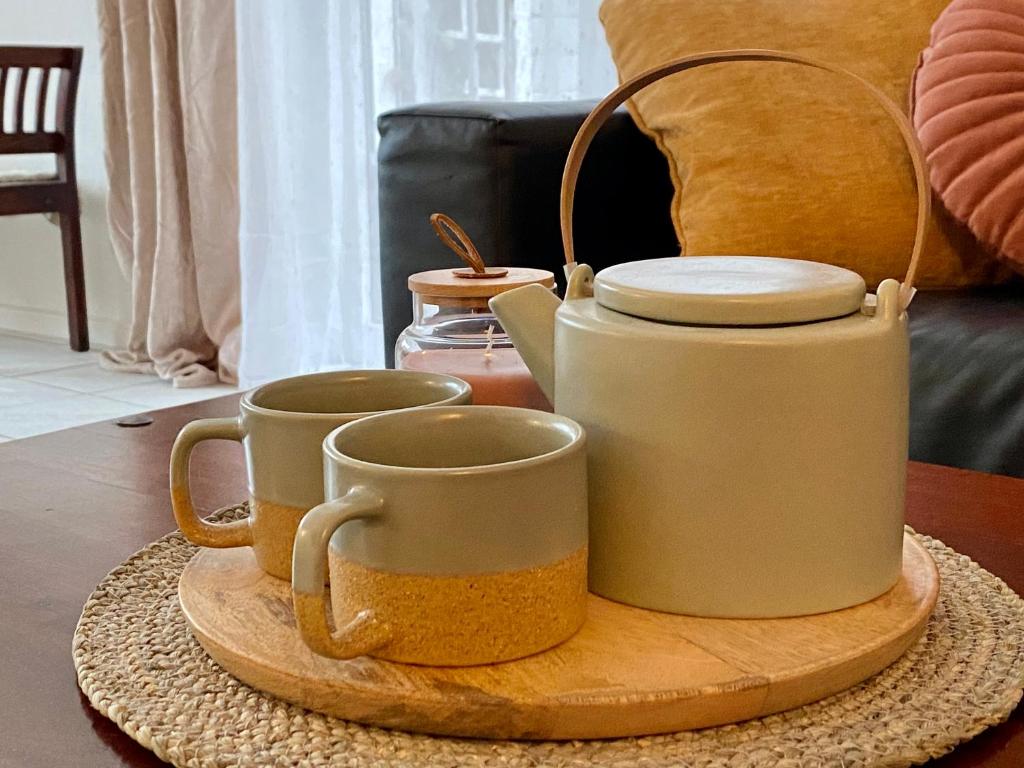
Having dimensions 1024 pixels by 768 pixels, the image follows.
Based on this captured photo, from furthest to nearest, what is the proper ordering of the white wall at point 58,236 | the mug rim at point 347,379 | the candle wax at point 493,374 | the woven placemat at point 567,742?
the white wall at point 58,236, the candle wax at point 493,374, the mug rim at point 347,379, the woven placemat at point 567,742

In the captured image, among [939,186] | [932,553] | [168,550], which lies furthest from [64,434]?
[939,186]

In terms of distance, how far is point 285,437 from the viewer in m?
0.57

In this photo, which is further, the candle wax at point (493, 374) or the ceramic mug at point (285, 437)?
the candle wax at point (493, 374)

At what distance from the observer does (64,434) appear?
968 mm

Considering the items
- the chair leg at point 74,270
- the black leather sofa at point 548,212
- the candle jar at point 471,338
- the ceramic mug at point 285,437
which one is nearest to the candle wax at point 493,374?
the candle jar at point 471,338

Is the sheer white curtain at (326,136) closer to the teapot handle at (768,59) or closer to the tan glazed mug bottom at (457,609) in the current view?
the teapot handle at (768,59)

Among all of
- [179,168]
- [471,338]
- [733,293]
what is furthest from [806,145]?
[179,168]

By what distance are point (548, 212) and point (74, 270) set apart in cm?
226

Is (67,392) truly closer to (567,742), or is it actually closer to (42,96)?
(42,96)

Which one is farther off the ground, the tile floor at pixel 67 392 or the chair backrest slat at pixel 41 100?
the chair backrest slat at pixel 41 100

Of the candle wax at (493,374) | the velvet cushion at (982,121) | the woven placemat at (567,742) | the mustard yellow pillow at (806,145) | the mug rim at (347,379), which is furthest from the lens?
the mustard yellow pillow at (806,145)

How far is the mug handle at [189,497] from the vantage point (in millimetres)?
607

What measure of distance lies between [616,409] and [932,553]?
24cm

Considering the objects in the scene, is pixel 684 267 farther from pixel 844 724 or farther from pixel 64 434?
pixel 64 434
